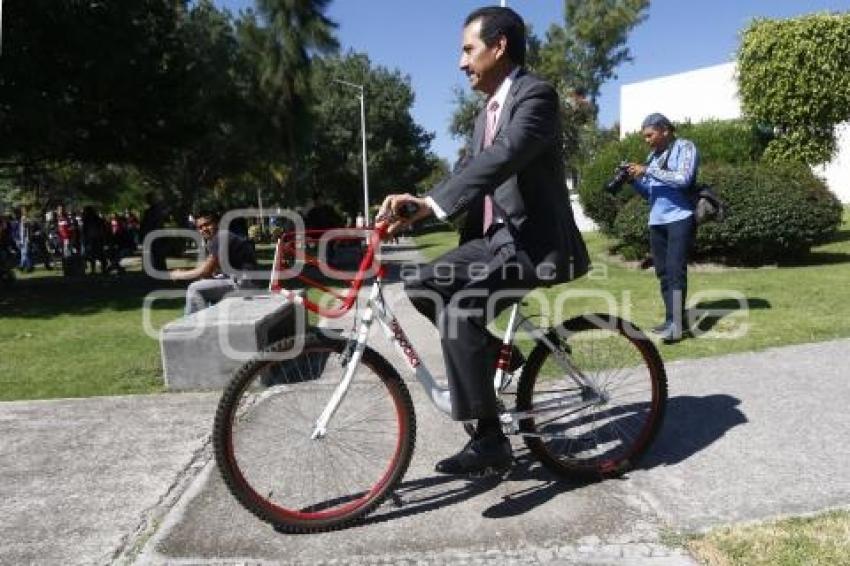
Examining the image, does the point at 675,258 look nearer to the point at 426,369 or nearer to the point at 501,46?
the point at 426,369

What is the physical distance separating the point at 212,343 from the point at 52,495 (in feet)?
6.87

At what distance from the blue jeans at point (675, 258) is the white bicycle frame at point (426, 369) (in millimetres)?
3176

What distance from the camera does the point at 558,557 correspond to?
2.93 meters

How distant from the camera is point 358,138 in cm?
5062

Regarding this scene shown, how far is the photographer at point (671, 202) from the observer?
6410mm

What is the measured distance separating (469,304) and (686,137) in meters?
12.2

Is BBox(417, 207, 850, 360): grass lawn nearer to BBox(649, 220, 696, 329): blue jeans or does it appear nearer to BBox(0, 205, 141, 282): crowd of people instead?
BBox(649, 220, 696, 329): blue jeans

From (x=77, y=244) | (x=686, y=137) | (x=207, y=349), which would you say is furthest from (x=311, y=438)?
(x=77, y=244)

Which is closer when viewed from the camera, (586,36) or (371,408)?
(371,408)

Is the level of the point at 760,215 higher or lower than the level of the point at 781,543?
higher

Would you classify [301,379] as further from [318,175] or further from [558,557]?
[318,175]

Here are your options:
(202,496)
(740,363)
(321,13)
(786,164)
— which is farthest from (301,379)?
(321,13)

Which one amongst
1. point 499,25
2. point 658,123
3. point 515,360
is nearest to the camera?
point 499,25

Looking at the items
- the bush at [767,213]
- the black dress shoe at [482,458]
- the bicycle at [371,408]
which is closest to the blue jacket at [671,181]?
the bicycle at [371,408]
